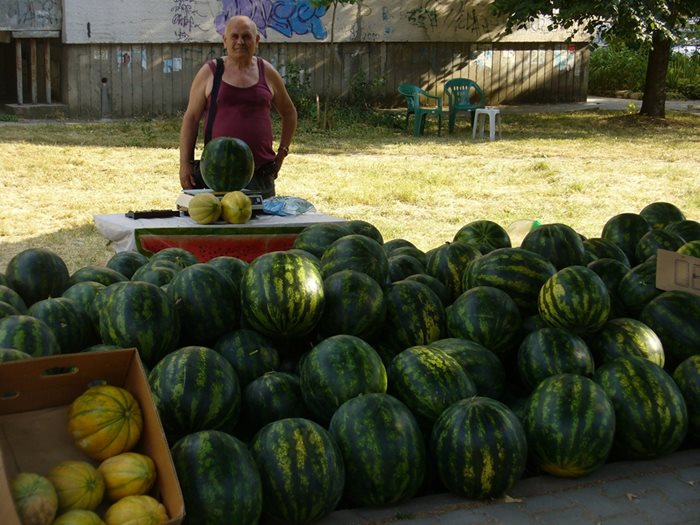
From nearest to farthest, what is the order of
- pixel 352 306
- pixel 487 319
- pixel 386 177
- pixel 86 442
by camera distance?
pixel 86 442, pixel 352 306, pixel 487 319, pixel 386 177

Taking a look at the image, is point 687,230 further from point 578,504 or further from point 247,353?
point 247,353

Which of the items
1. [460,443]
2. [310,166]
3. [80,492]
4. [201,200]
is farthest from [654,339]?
[310,166]

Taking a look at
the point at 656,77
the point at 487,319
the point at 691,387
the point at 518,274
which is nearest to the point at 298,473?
the point at 487,319

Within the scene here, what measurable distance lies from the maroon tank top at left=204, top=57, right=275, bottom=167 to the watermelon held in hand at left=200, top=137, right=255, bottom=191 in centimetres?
71

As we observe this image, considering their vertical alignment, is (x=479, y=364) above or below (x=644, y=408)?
above

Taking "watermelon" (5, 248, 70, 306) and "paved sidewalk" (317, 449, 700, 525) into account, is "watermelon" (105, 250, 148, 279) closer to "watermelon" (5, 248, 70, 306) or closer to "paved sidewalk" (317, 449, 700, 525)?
"watermelon" (5, 248, 70, 306)

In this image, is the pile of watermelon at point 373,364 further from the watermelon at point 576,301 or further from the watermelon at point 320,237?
the watermelon at point 320,237

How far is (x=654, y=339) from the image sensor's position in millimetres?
3402

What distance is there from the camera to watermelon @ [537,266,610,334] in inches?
129

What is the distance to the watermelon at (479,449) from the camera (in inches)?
109

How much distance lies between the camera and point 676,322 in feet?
11.6

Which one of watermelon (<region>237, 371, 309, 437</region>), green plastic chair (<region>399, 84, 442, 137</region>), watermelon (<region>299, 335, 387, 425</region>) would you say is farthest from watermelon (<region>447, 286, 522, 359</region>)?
green plastic chair (<region>399, 84, 442, 137</region>)

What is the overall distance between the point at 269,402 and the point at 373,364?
38cm

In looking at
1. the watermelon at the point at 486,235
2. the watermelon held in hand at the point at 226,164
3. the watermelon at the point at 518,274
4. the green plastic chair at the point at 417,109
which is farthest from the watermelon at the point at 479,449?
the green plastic chair at the point at 417,109
